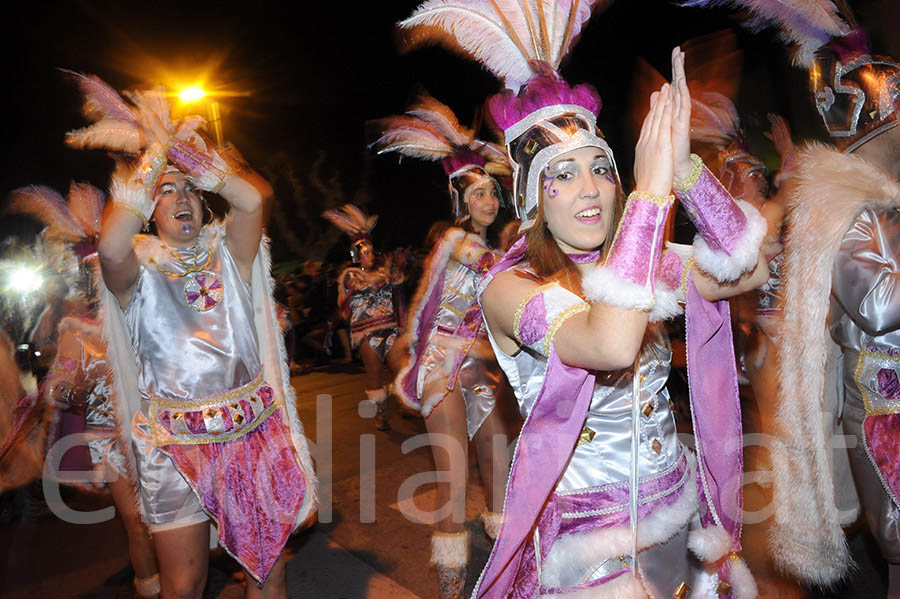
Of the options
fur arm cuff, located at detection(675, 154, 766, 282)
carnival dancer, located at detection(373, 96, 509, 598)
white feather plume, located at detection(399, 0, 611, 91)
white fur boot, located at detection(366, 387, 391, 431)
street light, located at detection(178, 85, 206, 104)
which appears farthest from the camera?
street light, located at detection(178, 85, 206, 104)

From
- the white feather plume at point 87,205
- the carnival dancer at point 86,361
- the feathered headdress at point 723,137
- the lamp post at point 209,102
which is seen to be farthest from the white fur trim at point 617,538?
the lamp post at point 209,102

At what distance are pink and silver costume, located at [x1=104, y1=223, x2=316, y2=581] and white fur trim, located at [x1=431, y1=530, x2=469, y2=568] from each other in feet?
2.71

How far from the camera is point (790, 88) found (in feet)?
24.4

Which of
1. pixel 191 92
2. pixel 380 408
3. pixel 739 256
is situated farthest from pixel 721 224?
pixel 191 92

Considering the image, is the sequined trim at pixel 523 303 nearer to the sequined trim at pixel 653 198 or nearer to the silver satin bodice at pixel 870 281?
the sequined trim at pixel 653 198

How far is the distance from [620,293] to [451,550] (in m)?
2.64

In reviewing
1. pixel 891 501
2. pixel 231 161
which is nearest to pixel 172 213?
pixel 231 161

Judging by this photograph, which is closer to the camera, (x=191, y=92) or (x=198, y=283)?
(x=198, y=283)

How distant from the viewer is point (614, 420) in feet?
6.37

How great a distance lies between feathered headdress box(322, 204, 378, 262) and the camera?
348 inches

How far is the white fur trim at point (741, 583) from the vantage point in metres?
1.94

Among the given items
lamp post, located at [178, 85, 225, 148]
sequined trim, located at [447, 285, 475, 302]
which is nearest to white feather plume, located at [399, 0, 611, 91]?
sequined trim, located at [447, 285, 475, 302]

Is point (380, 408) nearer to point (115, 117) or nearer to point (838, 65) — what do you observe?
point (115, 117)

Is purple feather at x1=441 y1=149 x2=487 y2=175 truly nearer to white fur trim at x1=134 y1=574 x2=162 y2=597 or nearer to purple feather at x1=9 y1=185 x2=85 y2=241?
purple feather at x1=9 y1=185 x2=85 y2=241
